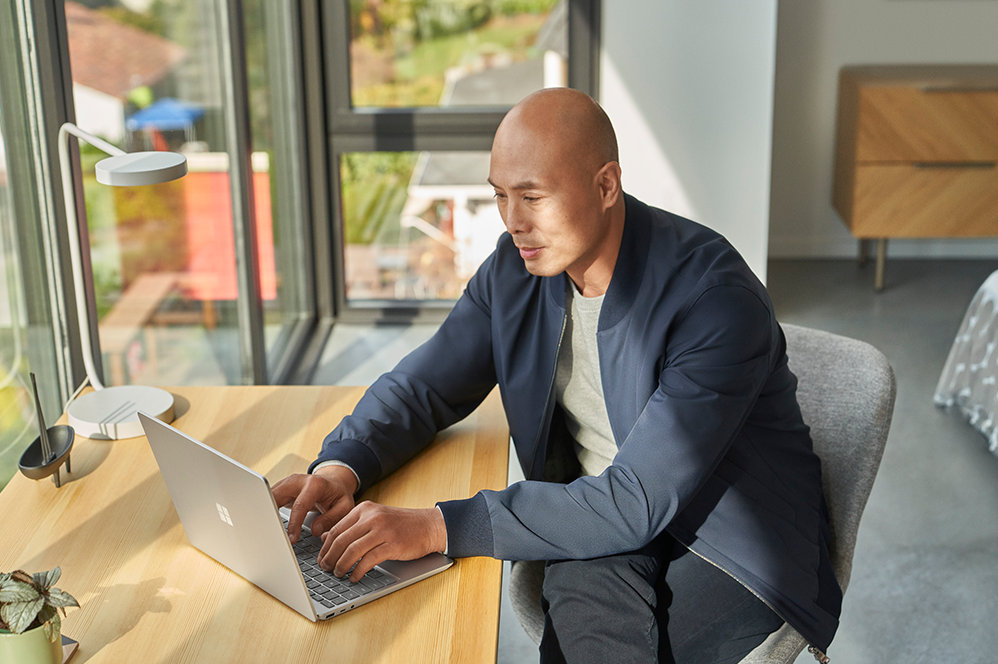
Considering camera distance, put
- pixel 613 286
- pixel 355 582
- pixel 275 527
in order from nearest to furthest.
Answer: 1. pixel 275 527
2. pixel 355 582
3. pixel 613 286

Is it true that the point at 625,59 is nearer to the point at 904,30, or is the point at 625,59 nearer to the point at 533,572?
the point at 904,30

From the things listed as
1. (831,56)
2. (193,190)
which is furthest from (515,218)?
(831,56)

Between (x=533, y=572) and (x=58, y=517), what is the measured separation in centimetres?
74

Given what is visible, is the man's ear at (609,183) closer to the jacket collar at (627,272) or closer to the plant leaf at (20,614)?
the jacket collar at (627,272)

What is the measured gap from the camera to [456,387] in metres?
1.79

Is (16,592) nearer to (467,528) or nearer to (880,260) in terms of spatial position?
(467,528)

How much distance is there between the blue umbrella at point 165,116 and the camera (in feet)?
8.79

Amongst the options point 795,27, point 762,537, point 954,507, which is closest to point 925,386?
point 954,507

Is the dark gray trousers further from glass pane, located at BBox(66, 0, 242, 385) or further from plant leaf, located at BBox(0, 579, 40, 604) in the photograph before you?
glass pane, located at BBox(66, 0, 242, 385)

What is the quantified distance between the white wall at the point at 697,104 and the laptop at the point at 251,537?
118 inches

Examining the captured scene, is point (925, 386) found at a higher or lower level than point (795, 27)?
lower

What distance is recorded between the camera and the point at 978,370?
11.4 feet

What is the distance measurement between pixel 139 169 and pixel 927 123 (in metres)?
3.83

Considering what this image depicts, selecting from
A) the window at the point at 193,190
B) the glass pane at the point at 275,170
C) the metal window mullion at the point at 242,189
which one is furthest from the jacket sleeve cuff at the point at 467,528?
the glass pane at the point at 275,170
